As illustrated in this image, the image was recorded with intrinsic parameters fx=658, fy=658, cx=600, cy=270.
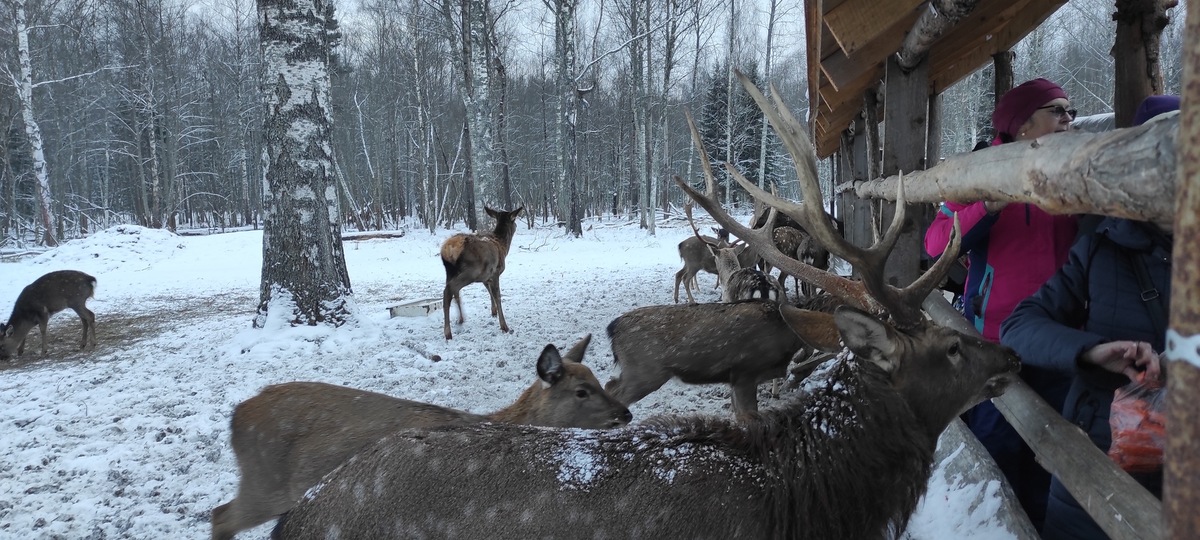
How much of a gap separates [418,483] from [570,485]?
515 mm

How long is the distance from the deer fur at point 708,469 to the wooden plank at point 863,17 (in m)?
1.88

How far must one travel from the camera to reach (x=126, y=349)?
7887 mm

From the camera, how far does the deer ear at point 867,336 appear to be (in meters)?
2.40

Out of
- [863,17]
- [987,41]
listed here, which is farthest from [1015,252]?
[987,41]

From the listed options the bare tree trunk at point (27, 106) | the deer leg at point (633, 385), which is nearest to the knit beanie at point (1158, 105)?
the deer leg at point (633, 385)

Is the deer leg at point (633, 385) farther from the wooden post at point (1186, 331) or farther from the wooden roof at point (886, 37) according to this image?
the wooden post at point (1186, 331)

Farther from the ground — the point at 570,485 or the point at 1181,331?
the point at 1181,331

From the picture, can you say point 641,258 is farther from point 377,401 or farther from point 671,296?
point 377,401

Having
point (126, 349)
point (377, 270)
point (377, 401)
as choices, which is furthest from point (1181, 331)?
point (377, 270)

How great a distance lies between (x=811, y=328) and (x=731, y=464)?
0.95m

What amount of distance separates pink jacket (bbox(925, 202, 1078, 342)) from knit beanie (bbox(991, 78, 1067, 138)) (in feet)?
1.51

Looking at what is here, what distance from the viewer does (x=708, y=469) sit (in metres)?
2.26

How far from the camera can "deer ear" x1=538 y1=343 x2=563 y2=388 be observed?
13.7ft

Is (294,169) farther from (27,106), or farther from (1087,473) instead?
(27,106)
